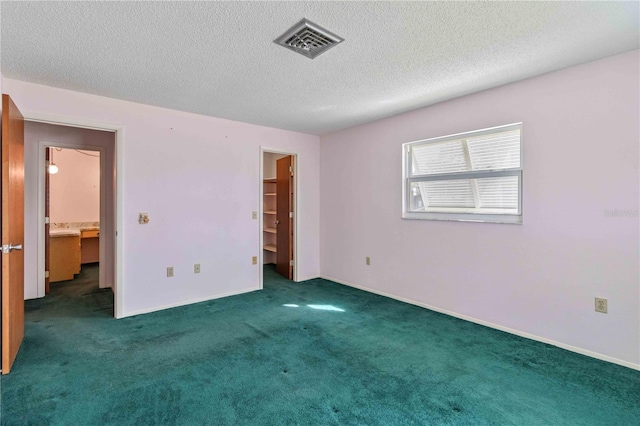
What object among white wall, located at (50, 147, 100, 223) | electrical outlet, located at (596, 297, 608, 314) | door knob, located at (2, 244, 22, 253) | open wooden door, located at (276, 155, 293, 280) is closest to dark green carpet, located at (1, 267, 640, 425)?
electrical outlet, located at (596, 297, 608, 314)

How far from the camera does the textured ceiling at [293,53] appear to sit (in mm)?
1865

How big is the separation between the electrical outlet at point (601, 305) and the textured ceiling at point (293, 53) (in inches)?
75.8

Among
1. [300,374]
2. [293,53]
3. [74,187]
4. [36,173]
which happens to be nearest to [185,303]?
[300,374]

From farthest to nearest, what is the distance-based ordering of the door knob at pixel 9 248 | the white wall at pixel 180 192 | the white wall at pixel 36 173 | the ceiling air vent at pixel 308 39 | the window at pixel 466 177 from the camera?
the white wall at pixel 36 173, the white wall at pixel 180 192, the window at pixel 466 177, the door knob at pixel 9 248, the ceiling air vent at pixel 308 39

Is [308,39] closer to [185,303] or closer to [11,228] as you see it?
[11,228]

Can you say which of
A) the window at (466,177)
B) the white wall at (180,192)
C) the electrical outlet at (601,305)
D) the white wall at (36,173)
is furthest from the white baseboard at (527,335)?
the white wall at (36,173)

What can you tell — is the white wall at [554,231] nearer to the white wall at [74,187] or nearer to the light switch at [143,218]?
the light switch at [143,218]

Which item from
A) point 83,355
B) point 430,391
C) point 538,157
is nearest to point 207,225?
point 83,355

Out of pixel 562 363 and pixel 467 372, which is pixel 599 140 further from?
pixel 467 372

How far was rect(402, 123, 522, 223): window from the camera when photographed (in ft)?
10.2

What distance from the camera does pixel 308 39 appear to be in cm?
218

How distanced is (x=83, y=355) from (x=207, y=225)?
1933 mm

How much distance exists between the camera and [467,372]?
233 cm

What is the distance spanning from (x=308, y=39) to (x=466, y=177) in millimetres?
2273
